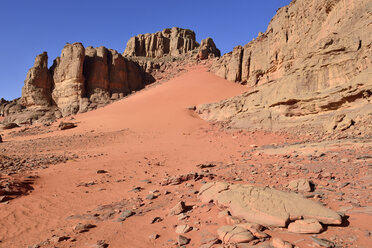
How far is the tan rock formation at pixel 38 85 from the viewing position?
106 feet

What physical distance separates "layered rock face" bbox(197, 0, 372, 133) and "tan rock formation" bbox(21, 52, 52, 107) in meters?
28.2

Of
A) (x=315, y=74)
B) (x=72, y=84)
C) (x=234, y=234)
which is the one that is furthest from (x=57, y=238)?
(x=72, y=84)

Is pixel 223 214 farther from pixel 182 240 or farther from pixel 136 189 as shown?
pixel 136 189

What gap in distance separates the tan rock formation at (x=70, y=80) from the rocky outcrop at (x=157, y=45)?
1637 cm

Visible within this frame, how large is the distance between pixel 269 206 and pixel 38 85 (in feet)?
128

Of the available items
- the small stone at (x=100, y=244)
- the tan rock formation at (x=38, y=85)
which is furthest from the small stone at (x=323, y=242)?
the tan rock formation at (x=38, y=85)

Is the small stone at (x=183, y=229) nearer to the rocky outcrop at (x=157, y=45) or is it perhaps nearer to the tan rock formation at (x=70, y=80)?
the tan rock formation at (x=70, y=80)

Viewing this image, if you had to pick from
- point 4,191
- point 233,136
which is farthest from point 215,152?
point 4,191

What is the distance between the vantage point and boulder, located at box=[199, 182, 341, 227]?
2981 mm

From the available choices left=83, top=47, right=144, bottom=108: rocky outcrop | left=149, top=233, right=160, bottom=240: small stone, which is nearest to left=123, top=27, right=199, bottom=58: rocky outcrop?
left=83, top=47, right=144, bottom=108: rocky outcrop

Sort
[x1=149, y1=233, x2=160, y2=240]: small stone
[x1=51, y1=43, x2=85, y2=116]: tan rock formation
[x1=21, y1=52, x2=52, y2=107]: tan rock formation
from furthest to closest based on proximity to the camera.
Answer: [x1=21, y1=52, x2=52, y2=107]: tan rock formation → [x1=51, y1=43, x2=85, y2=116]: tan rock formation → [x1=149, y1=233, x2=160, y2=240]: small stone

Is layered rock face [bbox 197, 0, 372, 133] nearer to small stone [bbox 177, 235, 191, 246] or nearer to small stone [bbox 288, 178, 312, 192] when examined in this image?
small stone [bbox 288, 178, 312, 192]

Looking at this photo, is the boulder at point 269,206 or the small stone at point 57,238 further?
the small stone at point 57,238

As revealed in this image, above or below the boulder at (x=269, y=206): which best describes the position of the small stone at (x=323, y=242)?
below
